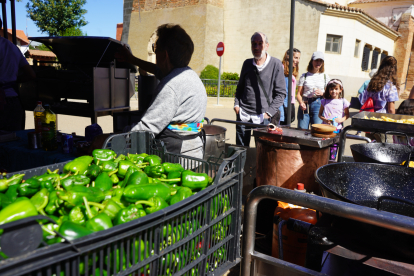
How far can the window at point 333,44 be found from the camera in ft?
64.8

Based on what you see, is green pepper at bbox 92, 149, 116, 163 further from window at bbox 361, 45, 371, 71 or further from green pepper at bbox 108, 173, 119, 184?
window at bbox 361, 45, 371, 71

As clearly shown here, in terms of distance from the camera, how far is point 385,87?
17.0ft

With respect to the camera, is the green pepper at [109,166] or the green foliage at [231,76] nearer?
the green pepper at [109,166]

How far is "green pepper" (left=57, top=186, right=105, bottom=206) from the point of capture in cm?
115

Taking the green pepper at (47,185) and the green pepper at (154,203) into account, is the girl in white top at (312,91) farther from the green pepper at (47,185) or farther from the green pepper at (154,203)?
the green pepper at (47,185)

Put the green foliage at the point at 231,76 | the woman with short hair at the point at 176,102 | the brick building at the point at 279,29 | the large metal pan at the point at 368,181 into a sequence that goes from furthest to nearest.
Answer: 1. the green foliage at the point at 231,76
2. the brick building at the point at 279,29
3. the woman with short hair at the point at 176,102
4. the large metal pan at the point at 368,181

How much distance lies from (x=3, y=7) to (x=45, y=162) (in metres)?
3.56

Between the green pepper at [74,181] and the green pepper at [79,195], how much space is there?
0.29ft

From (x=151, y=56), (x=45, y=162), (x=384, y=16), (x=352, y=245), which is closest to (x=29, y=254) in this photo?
(x=352, y=245)

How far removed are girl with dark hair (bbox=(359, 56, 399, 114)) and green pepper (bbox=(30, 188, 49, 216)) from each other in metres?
5.46

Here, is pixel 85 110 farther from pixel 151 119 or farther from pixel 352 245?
pixel 352 245

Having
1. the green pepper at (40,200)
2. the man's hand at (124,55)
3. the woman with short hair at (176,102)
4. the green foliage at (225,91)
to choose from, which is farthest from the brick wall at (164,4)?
the green pepper at (40,200)

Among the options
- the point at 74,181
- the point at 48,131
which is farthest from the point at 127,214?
→ the point at 48,131

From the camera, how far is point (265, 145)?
9.67 ft
